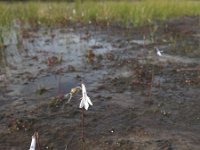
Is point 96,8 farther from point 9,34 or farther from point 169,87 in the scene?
point 169,87

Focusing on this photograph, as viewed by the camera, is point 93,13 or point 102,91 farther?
point 93,13

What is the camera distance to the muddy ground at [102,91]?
4.71m

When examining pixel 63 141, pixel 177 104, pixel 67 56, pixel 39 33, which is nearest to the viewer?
pixel 63 141

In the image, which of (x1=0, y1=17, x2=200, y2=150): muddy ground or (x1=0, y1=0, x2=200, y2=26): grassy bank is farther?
(x1=0, y1=0, x2=200, y2=26): grassy bank

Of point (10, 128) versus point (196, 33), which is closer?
point (10, 128)

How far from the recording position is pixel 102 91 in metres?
6.32

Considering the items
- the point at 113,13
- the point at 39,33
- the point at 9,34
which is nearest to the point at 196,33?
the point at 113,13

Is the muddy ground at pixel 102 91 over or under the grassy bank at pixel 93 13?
under

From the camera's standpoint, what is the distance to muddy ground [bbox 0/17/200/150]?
15.5 feet

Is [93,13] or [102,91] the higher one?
[93,13]

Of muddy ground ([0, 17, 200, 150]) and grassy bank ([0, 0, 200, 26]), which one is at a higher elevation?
grassy bank ([0, 0, 200, 26])

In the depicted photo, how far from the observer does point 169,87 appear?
6.52m

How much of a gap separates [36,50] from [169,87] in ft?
11.8

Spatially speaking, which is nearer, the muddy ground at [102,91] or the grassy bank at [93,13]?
the muddy ground at [102,91]
